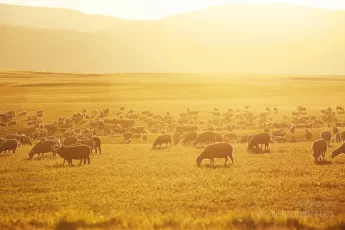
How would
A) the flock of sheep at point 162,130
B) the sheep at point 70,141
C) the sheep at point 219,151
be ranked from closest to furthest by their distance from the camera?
the sheep at point 219,151
the flock of sheep at point 162,130
the sheep at point 70,141

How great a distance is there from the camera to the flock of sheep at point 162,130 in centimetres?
2833

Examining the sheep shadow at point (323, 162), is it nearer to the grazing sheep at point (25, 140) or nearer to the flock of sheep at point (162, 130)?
the flock of sheep at point (162, 130)

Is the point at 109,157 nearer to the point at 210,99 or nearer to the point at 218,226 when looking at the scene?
the point at 218,226

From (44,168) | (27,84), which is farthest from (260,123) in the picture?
(27,84)

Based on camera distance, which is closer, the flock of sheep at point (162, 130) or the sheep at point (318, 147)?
the sheep at point (318, 147)

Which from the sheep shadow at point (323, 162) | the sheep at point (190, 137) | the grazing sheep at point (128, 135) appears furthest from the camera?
the grazing sheep at point (128, 135)

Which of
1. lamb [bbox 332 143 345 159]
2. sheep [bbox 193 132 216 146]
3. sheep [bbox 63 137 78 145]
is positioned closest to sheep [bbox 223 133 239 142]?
sheep [bbox 193 132 216 146]

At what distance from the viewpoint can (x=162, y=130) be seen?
44.3 metres

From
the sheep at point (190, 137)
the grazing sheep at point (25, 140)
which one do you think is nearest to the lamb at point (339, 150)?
the sheep at point (190, 137)

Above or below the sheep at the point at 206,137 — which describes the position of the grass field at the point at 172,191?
below

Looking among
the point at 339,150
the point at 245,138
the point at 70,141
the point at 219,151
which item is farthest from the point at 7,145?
the point at 339,150

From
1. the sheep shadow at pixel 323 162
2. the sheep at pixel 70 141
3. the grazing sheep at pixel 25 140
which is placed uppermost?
the sheep at pixel 70 141

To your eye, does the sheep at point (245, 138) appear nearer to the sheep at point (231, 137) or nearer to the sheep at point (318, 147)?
the sheep at point (231, 137)

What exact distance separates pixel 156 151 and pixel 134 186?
12.4 meters
